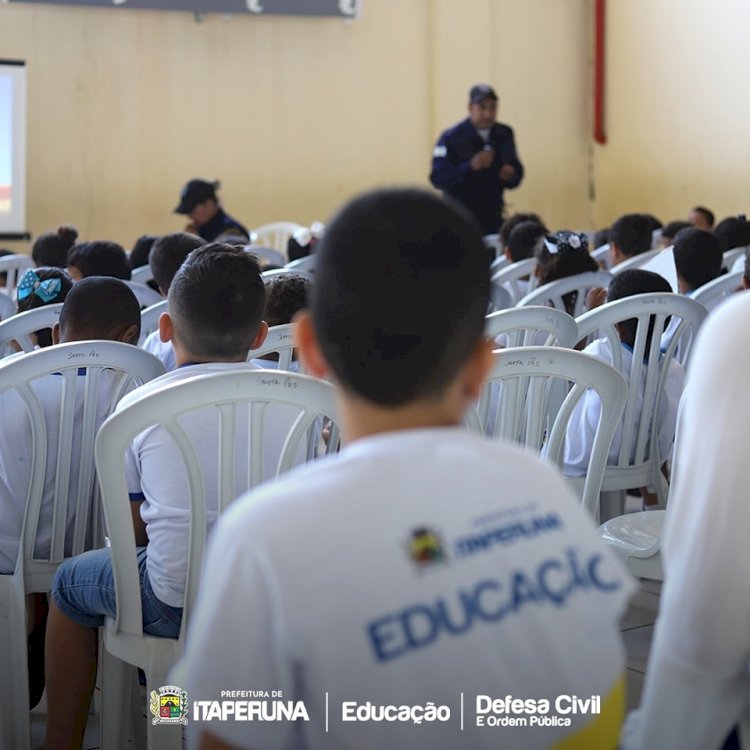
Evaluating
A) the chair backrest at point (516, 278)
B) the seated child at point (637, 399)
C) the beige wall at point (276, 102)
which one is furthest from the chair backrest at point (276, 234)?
the seated child at point (637, 399)

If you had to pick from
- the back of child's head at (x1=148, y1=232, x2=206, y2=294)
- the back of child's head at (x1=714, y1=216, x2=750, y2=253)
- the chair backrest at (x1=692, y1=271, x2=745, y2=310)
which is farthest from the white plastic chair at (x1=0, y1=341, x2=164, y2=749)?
the back of child's head at (x1=714, y1=216, x2=750, y2=253)

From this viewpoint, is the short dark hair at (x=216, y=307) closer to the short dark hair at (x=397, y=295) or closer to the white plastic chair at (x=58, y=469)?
the white plastic chair at (x=58, y=469)

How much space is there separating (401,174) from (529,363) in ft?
24.5

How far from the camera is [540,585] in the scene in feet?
3.10

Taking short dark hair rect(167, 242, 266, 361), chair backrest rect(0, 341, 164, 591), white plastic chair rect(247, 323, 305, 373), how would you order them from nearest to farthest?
short dark hair rect(167, 242, 266, 361) < chair backrest rect(0, 341, 164, 591) < white plastic chair rect(247, 323, 305, 373)

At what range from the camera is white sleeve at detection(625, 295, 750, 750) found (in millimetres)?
1125

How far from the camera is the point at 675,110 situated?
9133 mm

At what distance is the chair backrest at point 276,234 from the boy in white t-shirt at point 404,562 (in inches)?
291

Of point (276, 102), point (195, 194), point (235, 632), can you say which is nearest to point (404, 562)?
point (235, 632)

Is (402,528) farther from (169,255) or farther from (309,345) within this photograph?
(169,255)

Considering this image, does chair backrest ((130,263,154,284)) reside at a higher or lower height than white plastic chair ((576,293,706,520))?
higher

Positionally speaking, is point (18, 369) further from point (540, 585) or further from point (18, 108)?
point (18, 108)

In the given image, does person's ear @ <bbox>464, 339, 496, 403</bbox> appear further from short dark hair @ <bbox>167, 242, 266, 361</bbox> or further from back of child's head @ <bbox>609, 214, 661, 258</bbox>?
back of child's head @ <bbox>609, 214, 661, 258</bbox>

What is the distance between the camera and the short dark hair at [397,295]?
0.93 m
